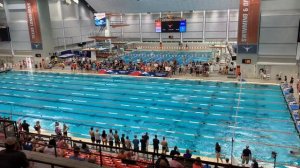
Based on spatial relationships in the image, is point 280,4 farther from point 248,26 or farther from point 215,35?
point 215,35

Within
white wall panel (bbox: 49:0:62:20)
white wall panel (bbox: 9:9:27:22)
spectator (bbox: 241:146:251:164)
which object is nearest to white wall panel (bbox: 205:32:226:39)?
white wall panel (bbox: 49:0:62:20)

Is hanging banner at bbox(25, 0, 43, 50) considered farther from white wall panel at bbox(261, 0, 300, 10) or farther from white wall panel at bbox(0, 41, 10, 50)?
white wall panel at bbox(261, 0, 300, 10)

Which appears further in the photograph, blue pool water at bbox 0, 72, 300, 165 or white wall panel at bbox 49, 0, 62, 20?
white wall panel at bbox 49, 0, 62, 20

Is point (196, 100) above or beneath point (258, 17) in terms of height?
beneath

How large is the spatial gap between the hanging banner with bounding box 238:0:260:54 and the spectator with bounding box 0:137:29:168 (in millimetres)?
24215

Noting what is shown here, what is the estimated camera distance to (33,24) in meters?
35.0

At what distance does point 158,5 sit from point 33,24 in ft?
62.1

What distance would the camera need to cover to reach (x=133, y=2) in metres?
42.3

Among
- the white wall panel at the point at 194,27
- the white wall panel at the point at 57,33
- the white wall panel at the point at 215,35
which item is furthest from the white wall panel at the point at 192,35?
the white wall panel at the point at 57,33

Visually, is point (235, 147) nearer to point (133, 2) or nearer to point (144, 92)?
point (144, 92)

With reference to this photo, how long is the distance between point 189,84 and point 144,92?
14.5 ft

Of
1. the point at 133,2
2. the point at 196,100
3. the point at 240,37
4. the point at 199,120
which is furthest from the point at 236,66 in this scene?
the point at 133,2

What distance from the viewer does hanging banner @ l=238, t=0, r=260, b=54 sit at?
23906 mm

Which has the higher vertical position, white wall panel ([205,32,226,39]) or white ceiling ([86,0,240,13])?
white ceiling ([86,0,240,13])
